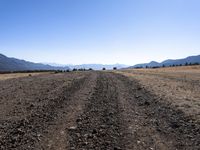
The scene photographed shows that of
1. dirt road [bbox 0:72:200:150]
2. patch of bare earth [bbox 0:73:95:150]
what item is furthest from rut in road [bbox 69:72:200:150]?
patch of bare earth [bbox 0:73:95:150]

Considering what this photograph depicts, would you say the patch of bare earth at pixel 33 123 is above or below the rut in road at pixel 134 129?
above

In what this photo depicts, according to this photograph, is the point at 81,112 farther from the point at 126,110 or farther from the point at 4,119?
the point at 4,119

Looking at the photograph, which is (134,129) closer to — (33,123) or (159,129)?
(159,129)

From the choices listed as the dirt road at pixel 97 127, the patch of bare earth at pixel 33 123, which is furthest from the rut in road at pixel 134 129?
the patch of bare earth at pixel 33 123

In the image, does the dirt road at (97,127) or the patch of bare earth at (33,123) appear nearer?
the dirt road at (97,127)

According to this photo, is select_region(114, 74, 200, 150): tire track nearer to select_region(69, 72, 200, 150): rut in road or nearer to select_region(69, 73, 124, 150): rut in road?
select_region(69, 72, 200, 150): rut in road

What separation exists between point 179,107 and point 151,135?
245 inches

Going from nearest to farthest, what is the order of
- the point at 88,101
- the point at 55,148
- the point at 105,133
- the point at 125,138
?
1. the point at 55,148
2. the point at 125,138
3. the point at 105,133
4. the point at 88,101

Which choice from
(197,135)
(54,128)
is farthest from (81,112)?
(197,135)

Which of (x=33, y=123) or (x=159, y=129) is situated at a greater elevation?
(x=33, y=123)

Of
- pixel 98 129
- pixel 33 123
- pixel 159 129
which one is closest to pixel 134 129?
pixel 159 129

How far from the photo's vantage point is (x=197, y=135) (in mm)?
10094

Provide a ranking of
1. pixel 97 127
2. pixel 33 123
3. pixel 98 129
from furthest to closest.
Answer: pixel 33 123, pixel 97 127, pixel 98 129

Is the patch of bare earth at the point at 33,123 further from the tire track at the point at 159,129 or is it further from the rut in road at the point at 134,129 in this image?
the tire track at the point at 159,129
